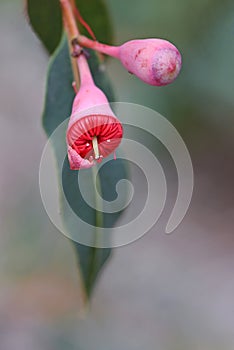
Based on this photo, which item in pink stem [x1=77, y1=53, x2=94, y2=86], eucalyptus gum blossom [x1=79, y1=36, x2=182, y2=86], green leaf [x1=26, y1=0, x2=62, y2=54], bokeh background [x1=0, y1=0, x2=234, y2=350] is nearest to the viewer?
eucalyptus gum blossom [x1=79, y1=36, x2=182, y2=86]

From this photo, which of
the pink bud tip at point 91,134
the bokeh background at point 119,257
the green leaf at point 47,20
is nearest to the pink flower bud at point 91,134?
the pink bud tip at point 91,134

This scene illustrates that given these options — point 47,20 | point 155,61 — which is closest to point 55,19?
point 47,20

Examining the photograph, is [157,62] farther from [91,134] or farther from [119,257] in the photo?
[119,257]

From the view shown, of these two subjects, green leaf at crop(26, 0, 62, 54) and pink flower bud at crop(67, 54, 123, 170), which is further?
green leaf at crop(26, 0, 62, 54)

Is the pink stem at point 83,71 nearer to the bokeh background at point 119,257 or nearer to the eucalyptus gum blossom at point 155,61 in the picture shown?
the eucalyptus gum blossom at point 155,61

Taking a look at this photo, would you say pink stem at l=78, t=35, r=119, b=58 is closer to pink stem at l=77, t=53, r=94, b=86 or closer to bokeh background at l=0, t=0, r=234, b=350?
pink stem at l=77, t=53, r=94, b=86

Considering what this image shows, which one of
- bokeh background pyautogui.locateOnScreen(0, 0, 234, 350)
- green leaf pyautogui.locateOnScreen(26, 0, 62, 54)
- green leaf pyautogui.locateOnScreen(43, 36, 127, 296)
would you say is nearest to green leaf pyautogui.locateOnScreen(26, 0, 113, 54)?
green leaf pyautogui.locateOnScreen(26, 0, 62, 54)
